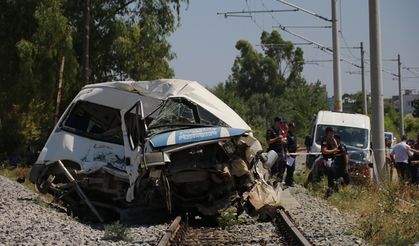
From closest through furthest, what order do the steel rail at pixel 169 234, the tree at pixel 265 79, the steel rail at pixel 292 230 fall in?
the steel rail at pixel 292 230 < the steel rail at pixel 169 234 < the tree at pixel 265 79

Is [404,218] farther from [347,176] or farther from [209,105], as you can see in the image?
[347,176]

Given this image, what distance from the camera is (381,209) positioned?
13641 mm

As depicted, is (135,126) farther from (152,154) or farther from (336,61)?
(336,61)

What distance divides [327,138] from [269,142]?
149 centimetres

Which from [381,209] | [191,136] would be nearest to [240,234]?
[191,136]

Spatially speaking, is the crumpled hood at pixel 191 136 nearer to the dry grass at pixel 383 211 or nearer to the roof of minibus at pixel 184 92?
the roof of minibus at pixel 184 92

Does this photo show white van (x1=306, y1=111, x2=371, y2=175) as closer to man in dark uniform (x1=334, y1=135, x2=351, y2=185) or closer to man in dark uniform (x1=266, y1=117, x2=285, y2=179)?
man in dark uniform (x1=266, y1=117, x2=285, y2=179)

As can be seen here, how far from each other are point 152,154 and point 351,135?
13.6m

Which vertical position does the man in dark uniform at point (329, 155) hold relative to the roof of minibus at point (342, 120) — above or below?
below

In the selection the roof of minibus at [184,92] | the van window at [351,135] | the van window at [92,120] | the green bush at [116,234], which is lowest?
the green bush at [116,234]

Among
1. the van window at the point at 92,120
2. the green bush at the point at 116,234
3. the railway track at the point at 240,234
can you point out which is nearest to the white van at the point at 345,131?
the van window at the point at 92,120

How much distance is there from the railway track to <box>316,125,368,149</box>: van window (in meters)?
11.4

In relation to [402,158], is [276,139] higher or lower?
higher

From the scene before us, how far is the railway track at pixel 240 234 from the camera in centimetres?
1071
